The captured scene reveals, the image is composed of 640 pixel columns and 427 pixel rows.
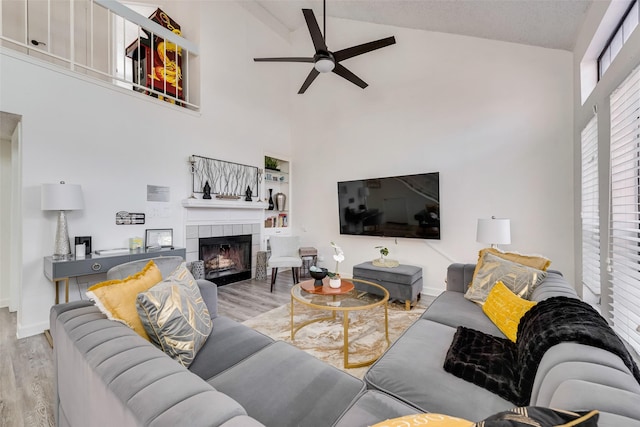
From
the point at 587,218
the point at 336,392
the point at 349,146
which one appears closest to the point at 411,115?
the point at 349,146

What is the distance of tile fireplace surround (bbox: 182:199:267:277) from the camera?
12.8 ft

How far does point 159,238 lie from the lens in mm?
3584

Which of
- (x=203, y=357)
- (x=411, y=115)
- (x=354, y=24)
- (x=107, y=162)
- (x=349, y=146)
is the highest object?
(x=354, y=24)

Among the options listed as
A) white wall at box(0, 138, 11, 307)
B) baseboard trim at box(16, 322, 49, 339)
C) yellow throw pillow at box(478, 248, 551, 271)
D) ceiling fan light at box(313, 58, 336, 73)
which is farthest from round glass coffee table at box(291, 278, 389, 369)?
white wall at box(0, 138, 11, 307)

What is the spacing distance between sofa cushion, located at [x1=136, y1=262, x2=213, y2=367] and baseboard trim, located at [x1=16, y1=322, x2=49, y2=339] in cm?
243

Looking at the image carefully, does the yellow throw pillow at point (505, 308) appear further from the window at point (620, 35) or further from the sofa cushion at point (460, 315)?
the window at point (620, 35)

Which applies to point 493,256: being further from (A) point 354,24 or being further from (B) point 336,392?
(A) point 354,24

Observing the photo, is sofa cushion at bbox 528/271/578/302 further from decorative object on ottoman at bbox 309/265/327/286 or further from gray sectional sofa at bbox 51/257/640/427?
decorative object on ottoman at bbox 309/265/327/286

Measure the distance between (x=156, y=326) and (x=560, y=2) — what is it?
144 inches

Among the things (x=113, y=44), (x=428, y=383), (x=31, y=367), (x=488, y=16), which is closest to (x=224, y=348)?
(x=428, y=383)

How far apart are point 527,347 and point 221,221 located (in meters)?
4.03

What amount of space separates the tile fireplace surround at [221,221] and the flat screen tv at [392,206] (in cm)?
154

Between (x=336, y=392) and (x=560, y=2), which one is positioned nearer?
(x=336, y=392)

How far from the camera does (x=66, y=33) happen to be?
3635mm
